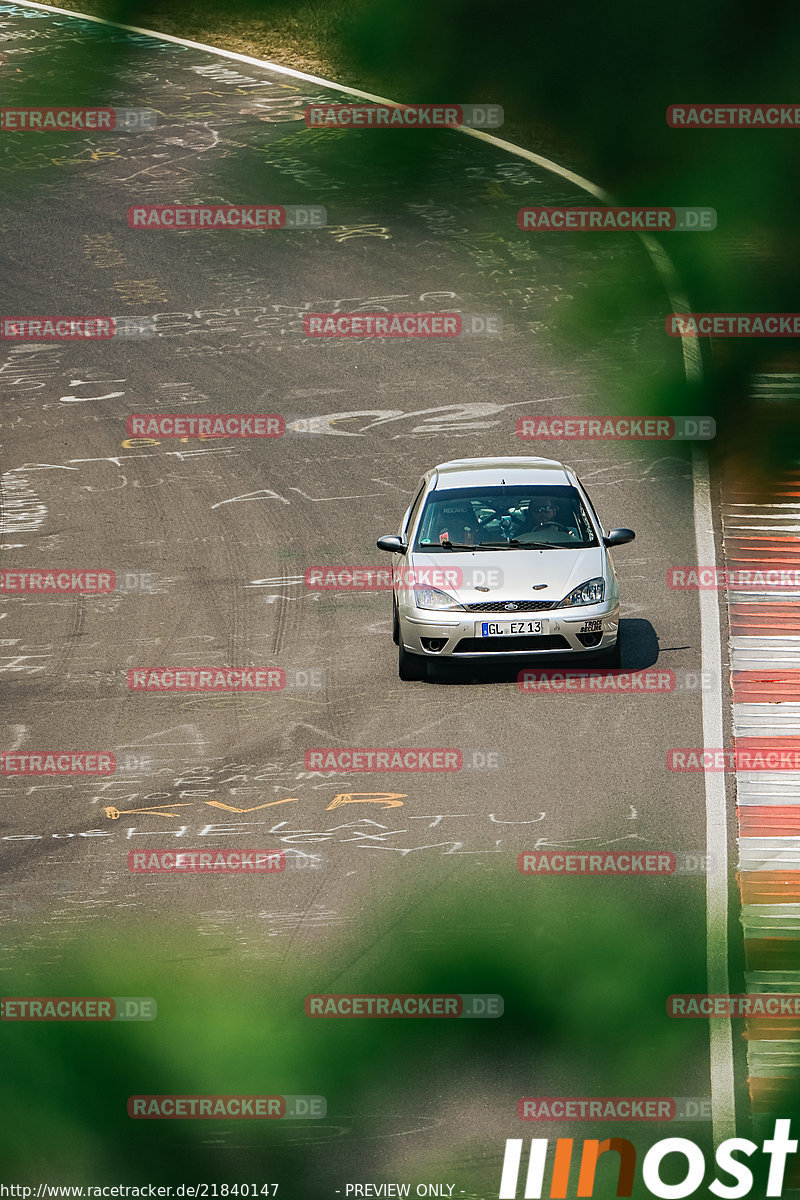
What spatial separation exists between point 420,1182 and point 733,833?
9.50 meters

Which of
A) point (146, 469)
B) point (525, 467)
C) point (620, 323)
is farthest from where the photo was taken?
point (146, 469)

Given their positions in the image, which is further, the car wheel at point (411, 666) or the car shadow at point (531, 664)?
the car wheel at point (411, 666)

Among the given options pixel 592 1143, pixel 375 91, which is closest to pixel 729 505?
pixel 375 91

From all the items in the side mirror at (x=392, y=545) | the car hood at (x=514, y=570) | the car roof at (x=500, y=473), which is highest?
the car roof at (x=500, y=473)

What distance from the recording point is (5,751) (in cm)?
1340

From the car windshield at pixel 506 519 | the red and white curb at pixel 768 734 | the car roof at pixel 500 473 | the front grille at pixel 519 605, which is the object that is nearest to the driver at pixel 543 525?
the car windshield at pixel 506 519

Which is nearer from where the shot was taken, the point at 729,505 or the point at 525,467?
the point at 729,505

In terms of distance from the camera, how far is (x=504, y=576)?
13781mm

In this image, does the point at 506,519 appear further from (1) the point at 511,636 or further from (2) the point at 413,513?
(1) the point at 511,636

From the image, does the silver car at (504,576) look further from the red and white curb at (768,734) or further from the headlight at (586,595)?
the red and white curb at (768,734)

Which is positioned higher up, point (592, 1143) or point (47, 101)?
point (47, 101)

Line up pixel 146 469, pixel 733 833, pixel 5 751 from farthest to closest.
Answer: pixel 146 469 < pixel 5 751 < pixel 733 833

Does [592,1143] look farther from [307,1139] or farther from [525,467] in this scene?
[525,467]

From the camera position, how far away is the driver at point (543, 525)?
14266mm
